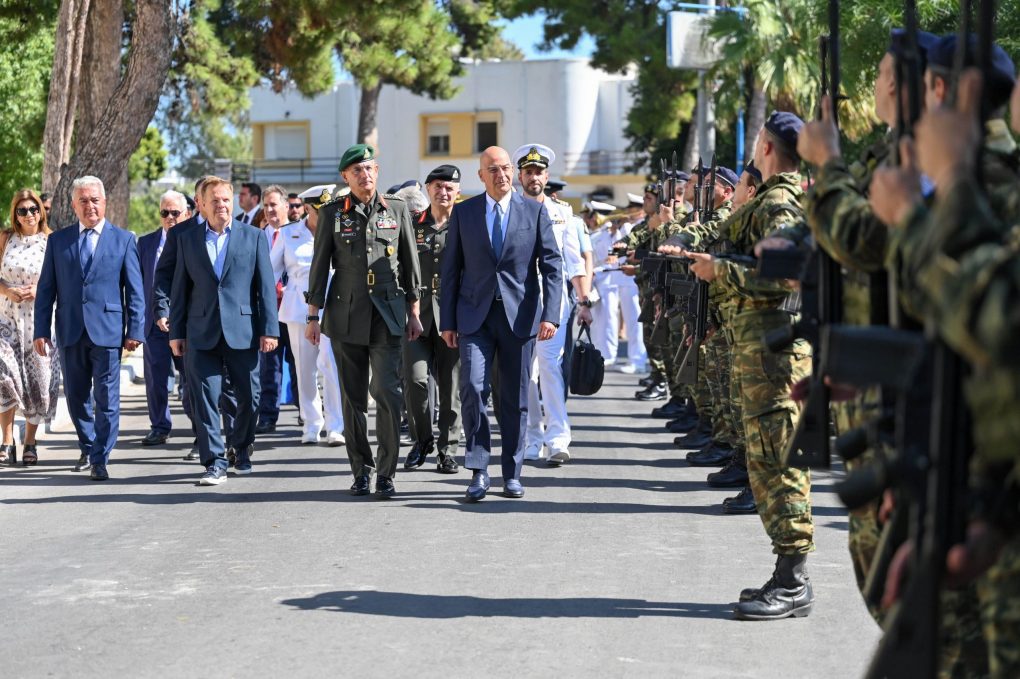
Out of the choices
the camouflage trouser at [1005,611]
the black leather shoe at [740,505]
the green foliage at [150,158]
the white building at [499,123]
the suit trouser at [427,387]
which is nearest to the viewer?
the camouflage trouser at [1005,611]

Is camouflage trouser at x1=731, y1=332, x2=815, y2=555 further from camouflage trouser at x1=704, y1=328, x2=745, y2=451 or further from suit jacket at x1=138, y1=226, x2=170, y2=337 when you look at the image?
suit jacket at x1=138, y1=226, x2=170, y2=337

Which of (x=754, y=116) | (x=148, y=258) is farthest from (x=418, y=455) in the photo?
(x=754, y=116)

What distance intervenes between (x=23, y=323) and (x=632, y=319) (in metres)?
9.45

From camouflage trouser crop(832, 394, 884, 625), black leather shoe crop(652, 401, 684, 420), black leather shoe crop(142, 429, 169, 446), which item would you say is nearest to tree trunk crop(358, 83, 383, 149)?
black leather shoe crop(652, 401, 684, 420)

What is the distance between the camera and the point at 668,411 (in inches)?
577

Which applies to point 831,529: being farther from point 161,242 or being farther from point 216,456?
point 161,242

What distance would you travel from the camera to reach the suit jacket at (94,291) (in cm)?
1052

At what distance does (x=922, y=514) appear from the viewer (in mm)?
3463

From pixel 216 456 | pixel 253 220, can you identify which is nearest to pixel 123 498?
pixel 216 456

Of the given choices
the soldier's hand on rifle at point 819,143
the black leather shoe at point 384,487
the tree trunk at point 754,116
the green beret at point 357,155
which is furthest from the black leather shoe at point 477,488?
the tree trunk at point 754,116

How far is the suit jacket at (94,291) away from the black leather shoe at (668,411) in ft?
18.5

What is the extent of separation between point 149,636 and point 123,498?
12.3 ft

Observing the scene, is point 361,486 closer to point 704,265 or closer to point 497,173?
point 497,173

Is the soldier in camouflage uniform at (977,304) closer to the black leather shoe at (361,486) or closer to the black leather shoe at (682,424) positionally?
the black leather shoe at (361,486)
